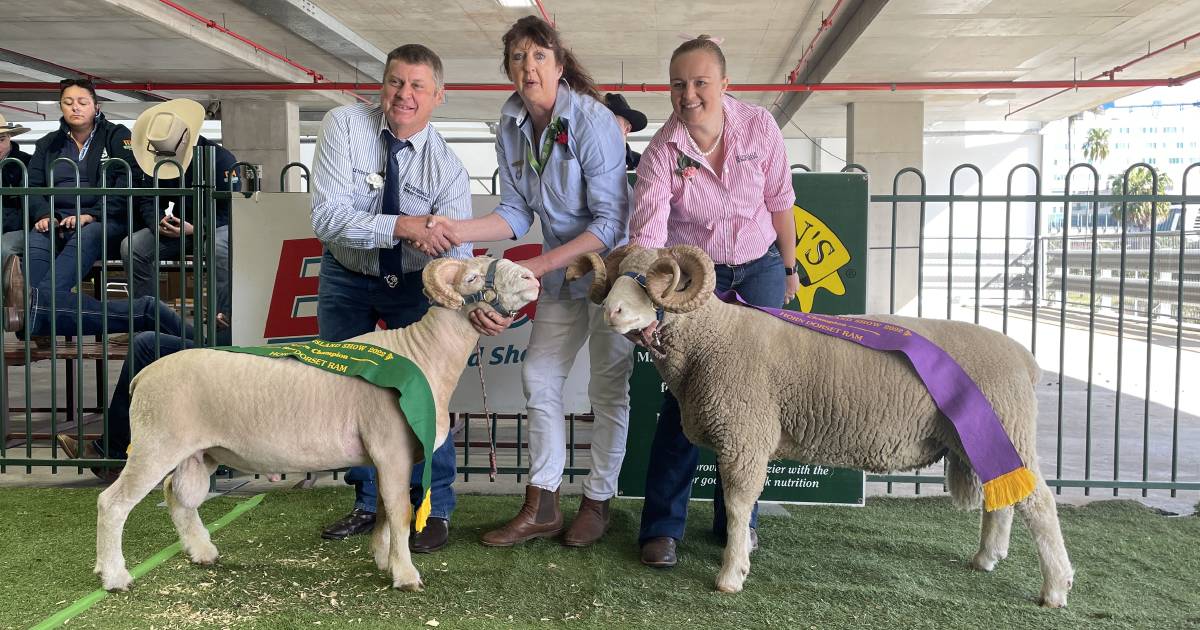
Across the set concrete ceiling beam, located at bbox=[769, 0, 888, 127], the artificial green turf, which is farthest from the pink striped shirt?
concrete ceiling beam, located at bbox=[769, 0, 888, 127]

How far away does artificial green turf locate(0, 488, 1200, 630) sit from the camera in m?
3.04

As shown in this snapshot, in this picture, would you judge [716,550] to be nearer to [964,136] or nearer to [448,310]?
[448,310]

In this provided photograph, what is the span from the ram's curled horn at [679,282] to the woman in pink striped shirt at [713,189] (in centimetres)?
28

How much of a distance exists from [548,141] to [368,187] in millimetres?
772

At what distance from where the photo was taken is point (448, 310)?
3.24 meters

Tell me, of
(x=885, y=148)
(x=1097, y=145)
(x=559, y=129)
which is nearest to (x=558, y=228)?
(x=559, y=129)

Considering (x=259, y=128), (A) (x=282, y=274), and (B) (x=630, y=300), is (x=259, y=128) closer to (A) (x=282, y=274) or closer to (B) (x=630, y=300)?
(A) (x=282, y=274)

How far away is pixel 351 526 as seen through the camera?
398cm

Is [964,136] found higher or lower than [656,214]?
higher

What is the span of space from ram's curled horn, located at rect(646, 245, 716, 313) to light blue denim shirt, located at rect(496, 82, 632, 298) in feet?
1.83

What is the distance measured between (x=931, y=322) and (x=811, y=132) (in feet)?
74.5

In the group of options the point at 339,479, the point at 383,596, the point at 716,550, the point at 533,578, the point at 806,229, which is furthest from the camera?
the point at 339,479

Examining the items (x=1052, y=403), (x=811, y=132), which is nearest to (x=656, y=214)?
(x=1052, y=403)

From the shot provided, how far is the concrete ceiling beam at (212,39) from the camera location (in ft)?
37.0
